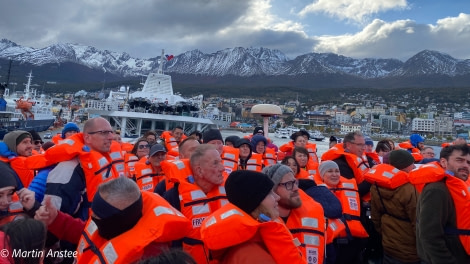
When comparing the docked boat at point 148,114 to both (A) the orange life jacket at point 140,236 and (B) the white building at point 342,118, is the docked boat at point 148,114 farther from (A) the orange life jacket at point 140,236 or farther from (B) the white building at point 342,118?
(B) the white building at point 342,118

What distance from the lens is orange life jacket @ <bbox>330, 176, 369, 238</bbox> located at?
3277 mm

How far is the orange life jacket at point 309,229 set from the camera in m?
2.46

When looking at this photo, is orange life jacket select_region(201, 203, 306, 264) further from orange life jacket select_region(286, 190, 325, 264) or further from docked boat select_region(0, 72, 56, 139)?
docked boat select_region(0, 72, 56, 139)

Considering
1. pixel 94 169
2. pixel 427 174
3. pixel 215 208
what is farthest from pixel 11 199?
pixel 427 174

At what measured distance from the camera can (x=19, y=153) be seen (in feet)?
11.4

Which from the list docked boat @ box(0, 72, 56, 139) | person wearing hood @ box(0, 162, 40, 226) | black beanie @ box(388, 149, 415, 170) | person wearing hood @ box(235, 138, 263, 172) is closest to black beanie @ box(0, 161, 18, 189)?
person wearing hood @ box(0, 162, 40, 226)

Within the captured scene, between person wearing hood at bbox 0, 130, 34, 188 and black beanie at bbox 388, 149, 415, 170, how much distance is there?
3.68 m

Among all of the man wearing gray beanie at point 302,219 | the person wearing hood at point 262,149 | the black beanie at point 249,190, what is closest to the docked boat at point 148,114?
the person wearing hood at point 262,149

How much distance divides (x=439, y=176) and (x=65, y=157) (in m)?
3.01

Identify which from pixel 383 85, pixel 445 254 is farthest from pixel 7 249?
pixel 383 85

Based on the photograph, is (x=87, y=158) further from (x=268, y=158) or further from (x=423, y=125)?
(x=423, y=125)

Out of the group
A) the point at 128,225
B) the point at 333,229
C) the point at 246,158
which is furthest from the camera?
the point at 246,158

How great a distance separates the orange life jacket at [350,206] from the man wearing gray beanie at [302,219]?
0.88m

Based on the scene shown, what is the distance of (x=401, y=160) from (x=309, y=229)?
162cm
